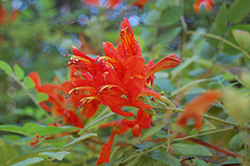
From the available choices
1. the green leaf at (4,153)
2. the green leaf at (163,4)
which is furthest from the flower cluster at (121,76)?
the green leaf at (163,4)

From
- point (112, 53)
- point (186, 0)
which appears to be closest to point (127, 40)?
point (112, 53)

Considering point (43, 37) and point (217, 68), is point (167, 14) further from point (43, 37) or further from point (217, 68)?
point (43, 37)

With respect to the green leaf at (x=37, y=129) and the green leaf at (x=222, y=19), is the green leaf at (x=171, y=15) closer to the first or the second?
the green leaf at (x=222, y=19)

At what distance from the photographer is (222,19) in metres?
0.68

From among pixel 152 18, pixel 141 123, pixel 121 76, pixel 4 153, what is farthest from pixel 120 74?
pixel 152 18

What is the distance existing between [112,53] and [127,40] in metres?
0.05

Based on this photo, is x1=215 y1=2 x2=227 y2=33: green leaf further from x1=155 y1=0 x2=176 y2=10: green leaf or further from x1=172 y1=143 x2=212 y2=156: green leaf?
x1=172 y1=143 x2=212 y2=156: green leaf

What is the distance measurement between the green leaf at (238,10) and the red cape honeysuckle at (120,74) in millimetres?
355

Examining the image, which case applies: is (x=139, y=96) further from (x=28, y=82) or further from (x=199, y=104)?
(x=28, y=82)

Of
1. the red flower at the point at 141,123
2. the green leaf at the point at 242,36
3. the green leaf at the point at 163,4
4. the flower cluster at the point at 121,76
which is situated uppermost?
the green leaf at the point at 163,4

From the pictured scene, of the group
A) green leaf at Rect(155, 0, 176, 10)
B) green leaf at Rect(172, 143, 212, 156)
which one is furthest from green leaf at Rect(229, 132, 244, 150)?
green leaf at Rect(155, 0, 176, 10)

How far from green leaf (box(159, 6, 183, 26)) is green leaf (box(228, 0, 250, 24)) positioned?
0.61 feet

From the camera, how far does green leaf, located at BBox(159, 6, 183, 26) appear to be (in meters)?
0.81

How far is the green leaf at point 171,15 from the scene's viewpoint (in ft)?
2.65
